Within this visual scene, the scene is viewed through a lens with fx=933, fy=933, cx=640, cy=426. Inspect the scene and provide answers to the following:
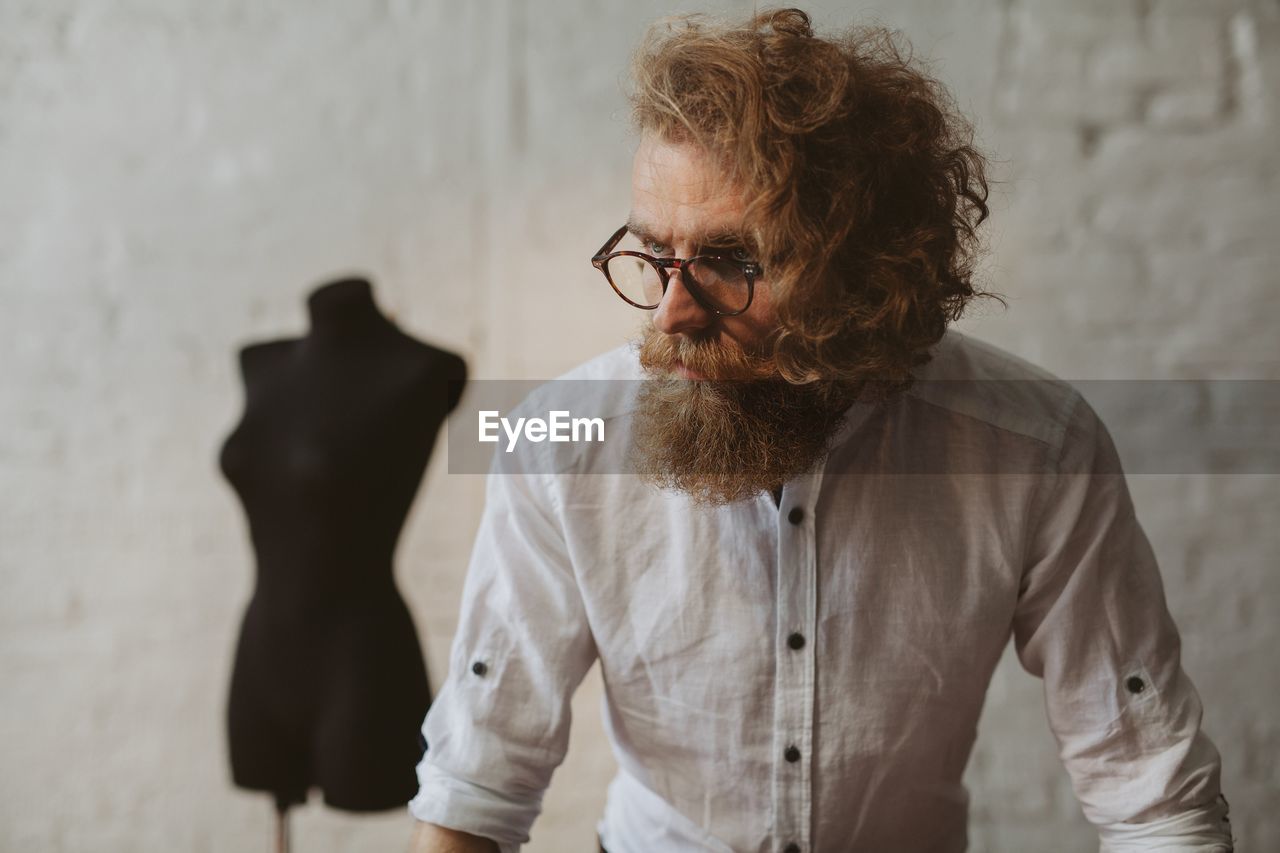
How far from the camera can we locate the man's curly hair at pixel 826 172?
0.78 meters

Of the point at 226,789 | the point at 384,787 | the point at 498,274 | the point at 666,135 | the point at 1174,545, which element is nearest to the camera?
the point at 666,135

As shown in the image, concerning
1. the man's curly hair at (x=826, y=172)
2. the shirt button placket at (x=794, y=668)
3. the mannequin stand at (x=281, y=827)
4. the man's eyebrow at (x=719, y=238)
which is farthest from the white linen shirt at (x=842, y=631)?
the mannequin stand at (x=281, y=827)

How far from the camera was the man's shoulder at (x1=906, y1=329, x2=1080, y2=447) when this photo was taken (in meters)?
0.94

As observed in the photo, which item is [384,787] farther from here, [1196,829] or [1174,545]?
[1174,545]

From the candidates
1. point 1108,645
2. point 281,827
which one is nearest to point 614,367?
point 1108,645

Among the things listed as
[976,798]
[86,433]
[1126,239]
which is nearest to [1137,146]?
[1126,239]

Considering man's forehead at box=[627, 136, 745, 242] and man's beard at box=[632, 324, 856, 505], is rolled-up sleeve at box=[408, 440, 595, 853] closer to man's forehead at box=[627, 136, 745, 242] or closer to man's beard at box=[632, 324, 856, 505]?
man's beard at box=[632, 324, 856, 505]

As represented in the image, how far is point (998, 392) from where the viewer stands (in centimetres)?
96

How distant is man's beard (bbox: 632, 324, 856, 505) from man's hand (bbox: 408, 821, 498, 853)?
1.28 feet

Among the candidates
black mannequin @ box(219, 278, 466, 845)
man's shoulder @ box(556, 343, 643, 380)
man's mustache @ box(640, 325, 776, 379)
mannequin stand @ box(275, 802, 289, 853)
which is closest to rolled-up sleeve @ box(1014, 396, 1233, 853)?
man's mustache @ box(640, 325, 776, 379)

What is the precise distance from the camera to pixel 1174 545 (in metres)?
1.34

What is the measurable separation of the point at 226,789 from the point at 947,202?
1501 millimetres

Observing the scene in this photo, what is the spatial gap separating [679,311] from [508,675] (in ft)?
1.33

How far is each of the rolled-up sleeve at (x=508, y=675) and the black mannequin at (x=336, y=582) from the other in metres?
0.33
